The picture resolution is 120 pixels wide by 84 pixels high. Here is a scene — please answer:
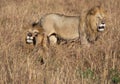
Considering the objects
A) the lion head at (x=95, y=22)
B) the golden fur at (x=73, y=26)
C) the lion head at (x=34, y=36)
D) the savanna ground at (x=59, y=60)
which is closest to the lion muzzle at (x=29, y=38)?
the lion head at (x=34, y=36)

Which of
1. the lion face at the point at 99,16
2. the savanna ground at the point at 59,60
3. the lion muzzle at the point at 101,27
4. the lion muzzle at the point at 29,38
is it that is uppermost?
the lion face at the point at 99,16

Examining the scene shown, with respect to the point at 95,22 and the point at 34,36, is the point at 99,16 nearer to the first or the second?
the point at 95,22

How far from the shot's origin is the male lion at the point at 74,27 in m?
8.02

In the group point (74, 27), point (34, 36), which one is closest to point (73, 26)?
point (74, 27)

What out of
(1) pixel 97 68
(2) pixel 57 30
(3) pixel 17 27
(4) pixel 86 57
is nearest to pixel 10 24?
(3) pixel 17 27

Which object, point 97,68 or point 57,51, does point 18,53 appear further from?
point 97,68

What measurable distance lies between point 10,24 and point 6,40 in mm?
1546

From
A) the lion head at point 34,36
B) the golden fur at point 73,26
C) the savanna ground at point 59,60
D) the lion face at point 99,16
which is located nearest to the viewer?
the savanna ground at point 59,60

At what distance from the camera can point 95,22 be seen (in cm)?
805

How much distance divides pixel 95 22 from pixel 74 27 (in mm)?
427

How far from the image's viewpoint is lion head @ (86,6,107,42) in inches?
310

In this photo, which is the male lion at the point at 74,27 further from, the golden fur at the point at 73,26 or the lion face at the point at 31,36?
the lion face at the point at 31,36

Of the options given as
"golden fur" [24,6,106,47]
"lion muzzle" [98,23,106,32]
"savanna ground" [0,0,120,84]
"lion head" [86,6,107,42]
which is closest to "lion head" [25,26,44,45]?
"savanna ground" [0,0,120,84]

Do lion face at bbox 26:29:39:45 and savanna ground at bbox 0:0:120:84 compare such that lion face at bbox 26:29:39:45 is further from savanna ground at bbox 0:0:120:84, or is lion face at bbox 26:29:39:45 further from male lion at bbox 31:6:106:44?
male lion at bbox 31:6:106:44
